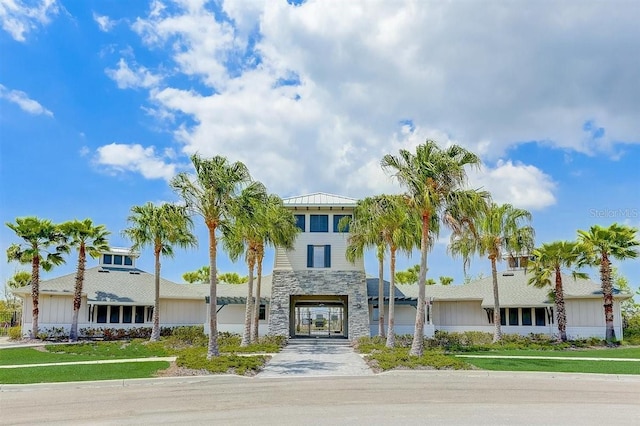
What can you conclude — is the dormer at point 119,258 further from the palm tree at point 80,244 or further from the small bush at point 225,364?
the small bush at point 225,364

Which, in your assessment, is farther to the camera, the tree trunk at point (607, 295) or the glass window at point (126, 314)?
the glass window at point (126, 314)

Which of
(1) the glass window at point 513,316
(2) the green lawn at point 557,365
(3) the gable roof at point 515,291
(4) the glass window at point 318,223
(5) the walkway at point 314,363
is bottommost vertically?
(5) the walkway at point 314,363

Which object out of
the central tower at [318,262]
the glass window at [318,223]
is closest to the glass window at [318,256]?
the central tower at [318,262]

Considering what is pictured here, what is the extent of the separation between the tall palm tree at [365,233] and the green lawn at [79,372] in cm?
1200

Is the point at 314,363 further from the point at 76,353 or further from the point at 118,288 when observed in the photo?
the point at 118,288

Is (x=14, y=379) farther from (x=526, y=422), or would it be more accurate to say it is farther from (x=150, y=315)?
(x=150, y=315)

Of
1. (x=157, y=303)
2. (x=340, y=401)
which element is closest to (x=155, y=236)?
(x=157, y=303)

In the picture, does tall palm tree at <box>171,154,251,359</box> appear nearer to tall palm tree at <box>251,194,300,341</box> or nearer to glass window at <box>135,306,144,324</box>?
tall palm tree at <box>251,194,300,341</box>

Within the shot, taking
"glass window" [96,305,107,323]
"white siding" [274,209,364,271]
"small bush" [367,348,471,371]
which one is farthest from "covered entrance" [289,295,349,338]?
"small bush" [367,348,471,371]

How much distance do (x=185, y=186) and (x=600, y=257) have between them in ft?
79.3

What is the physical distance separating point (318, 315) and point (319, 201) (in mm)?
25541

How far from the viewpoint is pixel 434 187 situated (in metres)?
22.1

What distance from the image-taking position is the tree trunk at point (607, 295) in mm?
30500

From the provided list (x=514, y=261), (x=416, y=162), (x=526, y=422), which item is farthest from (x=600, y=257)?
(x=526, y=422)
